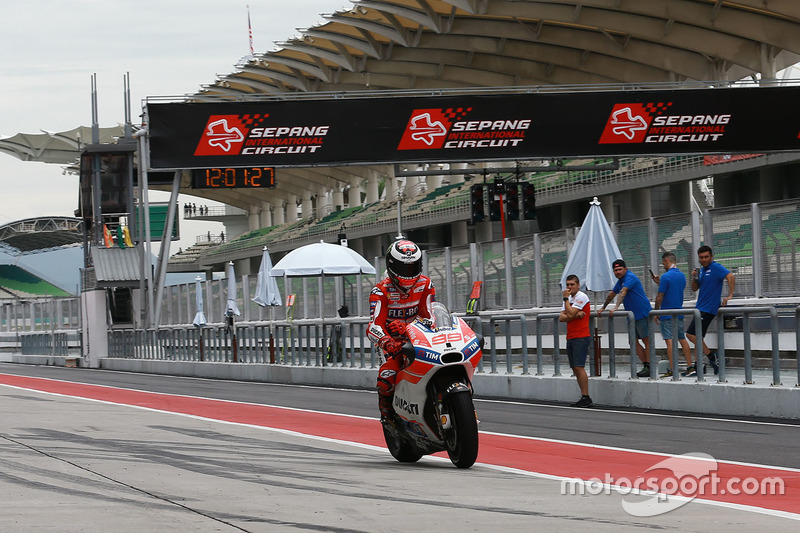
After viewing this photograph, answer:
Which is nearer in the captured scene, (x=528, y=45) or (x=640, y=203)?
(x=528, y=45)

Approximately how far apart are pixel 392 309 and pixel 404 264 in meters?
0.39

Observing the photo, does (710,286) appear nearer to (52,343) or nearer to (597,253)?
(597,253)

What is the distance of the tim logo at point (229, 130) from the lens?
32.6 m

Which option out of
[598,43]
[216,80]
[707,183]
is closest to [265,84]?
[216,80]

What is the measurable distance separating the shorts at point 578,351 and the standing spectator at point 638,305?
588mm

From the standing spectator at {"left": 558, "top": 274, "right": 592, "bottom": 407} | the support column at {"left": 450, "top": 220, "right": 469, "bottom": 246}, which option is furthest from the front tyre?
the support column at {"left": 450, "top": 220, "right": 469, "bottom": 246}

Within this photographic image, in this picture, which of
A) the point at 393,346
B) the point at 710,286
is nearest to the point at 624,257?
the point at 710,286

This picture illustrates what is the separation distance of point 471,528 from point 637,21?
41.0 meters

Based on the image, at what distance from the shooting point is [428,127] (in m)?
33.0

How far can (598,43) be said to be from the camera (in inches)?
1938

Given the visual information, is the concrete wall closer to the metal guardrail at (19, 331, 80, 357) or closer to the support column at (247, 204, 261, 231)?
the metal guardrail at (19, 331, 80, 357)

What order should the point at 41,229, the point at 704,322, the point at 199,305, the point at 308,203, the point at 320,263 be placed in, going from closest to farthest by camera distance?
the point at 704,322, the point at 320,263, the point at 199,305, the point at 308,203, the point at 41,229

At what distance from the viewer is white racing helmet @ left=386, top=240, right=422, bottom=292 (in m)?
9.70

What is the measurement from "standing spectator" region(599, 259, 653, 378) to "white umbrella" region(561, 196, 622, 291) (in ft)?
10.6
